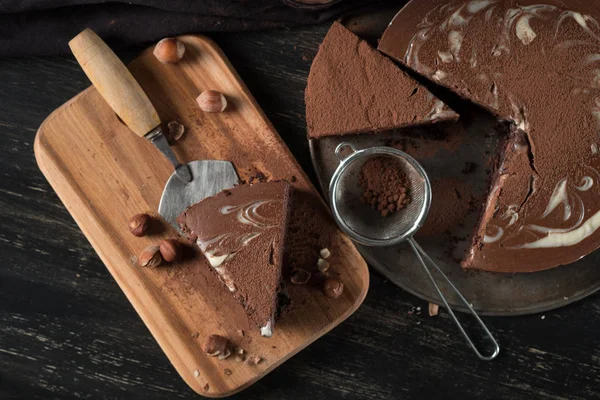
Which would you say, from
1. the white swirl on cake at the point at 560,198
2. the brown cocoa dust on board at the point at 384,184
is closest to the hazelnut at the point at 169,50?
the brown cocoa dust on board at the point at 384,184

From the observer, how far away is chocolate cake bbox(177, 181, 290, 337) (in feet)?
10.4

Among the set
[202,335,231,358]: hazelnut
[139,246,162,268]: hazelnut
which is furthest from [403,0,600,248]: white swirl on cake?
[139,246,162,268]: hazelnut

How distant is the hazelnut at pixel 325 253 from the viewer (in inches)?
134

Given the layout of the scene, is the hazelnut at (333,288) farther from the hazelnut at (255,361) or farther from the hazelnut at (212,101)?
the hazelnut at (212,101)

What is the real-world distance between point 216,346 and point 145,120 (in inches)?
59.7

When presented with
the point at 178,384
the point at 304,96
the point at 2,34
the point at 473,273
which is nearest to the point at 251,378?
the point at 178,384

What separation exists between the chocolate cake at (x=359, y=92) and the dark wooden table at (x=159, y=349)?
0.31 m

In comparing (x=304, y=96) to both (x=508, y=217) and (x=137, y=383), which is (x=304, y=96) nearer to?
(x=508, y=217)

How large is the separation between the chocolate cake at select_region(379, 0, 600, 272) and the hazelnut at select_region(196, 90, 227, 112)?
1082 millimetres

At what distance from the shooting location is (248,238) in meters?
3.17

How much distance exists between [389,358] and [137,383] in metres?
1.82

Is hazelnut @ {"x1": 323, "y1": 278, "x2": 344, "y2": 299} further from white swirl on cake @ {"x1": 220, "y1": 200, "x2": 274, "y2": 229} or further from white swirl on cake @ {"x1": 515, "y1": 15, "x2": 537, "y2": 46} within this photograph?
A: white swirl on cake @ {"x1": 515, "y1": 15, "x2": 537, "y2": 46}

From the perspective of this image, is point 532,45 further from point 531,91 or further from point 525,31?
point 531,91

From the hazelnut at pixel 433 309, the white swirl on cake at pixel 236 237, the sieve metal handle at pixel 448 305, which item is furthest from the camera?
the hazelnut at pixel 433 309
